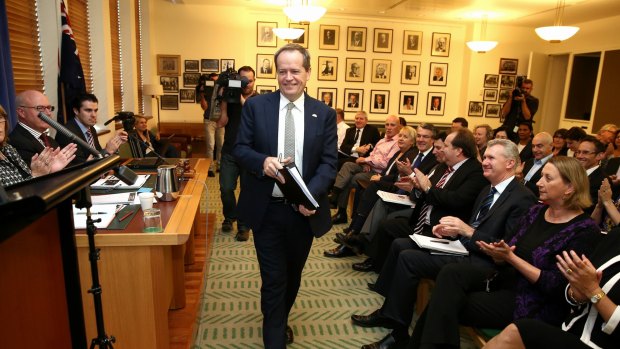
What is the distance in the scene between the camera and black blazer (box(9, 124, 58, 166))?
249 cm

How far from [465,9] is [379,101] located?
2539mm

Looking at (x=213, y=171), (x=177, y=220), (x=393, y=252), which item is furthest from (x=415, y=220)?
(x=213, y=171)

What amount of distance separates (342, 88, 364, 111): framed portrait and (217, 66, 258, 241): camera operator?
517 cm

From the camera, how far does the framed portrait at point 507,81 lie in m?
9.13

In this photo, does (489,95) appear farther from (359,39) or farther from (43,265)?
(43,265)

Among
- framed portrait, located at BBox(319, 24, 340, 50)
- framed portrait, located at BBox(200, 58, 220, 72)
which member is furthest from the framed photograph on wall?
framed portrait, located at BBox(319, 24, 340, 50)

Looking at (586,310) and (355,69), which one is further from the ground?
(355,69)

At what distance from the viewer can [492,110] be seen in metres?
9.25

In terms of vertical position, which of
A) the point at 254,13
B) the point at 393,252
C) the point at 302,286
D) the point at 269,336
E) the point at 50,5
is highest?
the point at 254,13

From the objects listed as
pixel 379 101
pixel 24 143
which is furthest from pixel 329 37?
pixel 24 143

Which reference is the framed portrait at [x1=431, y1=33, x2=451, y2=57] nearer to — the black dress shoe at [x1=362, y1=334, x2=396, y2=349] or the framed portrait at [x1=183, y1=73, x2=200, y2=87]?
the framed portrait at [x1=183, y1=73, x2=200, y2=87]

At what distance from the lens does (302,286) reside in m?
3.22

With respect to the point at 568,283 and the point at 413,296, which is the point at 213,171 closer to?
the point at 413,296

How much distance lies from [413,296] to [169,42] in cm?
751
